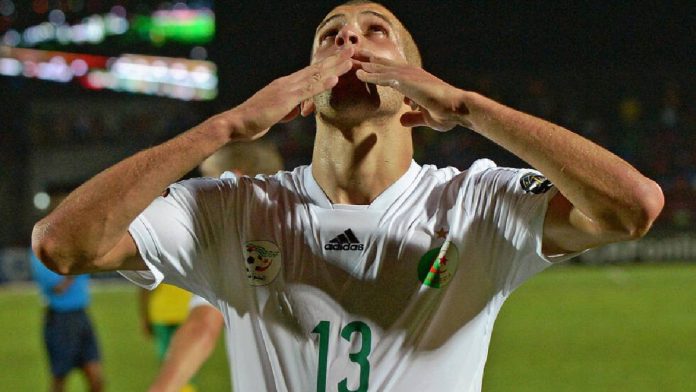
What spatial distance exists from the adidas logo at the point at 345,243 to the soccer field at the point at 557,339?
7793 mm

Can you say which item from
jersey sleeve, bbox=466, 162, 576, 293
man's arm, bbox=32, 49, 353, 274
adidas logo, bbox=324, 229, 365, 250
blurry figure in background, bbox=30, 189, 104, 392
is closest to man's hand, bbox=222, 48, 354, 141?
A: man's arm, bbox=32, 49, 353, 274

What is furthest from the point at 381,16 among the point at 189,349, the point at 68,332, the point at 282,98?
the point at 68,332

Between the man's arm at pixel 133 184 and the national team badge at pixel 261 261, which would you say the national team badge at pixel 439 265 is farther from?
the man's arm at pixel 133 184

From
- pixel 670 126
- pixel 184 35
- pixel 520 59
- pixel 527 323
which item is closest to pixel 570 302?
pixel 527 323

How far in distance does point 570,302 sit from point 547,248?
52.0 ft

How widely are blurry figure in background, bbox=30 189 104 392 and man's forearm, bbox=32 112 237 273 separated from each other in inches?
256

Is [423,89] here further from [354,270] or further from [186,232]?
[186,232]

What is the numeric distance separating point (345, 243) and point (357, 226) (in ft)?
0.20

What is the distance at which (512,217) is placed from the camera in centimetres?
258

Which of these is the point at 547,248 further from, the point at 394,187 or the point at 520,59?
the point at 520,59

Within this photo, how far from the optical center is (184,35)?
43.6 meters

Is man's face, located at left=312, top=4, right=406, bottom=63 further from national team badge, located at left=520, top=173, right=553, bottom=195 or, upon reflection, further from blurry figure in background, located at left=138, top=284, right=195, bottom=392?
blurry figure in background, located at left=138, top=284, right=195, bottom=392

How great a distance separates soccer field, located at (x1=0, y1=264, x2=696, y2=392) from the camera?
1092 cm

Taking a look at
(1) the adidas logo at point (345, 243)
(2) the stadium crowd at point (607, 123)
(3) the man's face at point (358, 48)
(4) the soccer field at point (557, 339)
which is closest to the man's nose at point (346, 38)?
(3) the man's face at point (358, 48)
